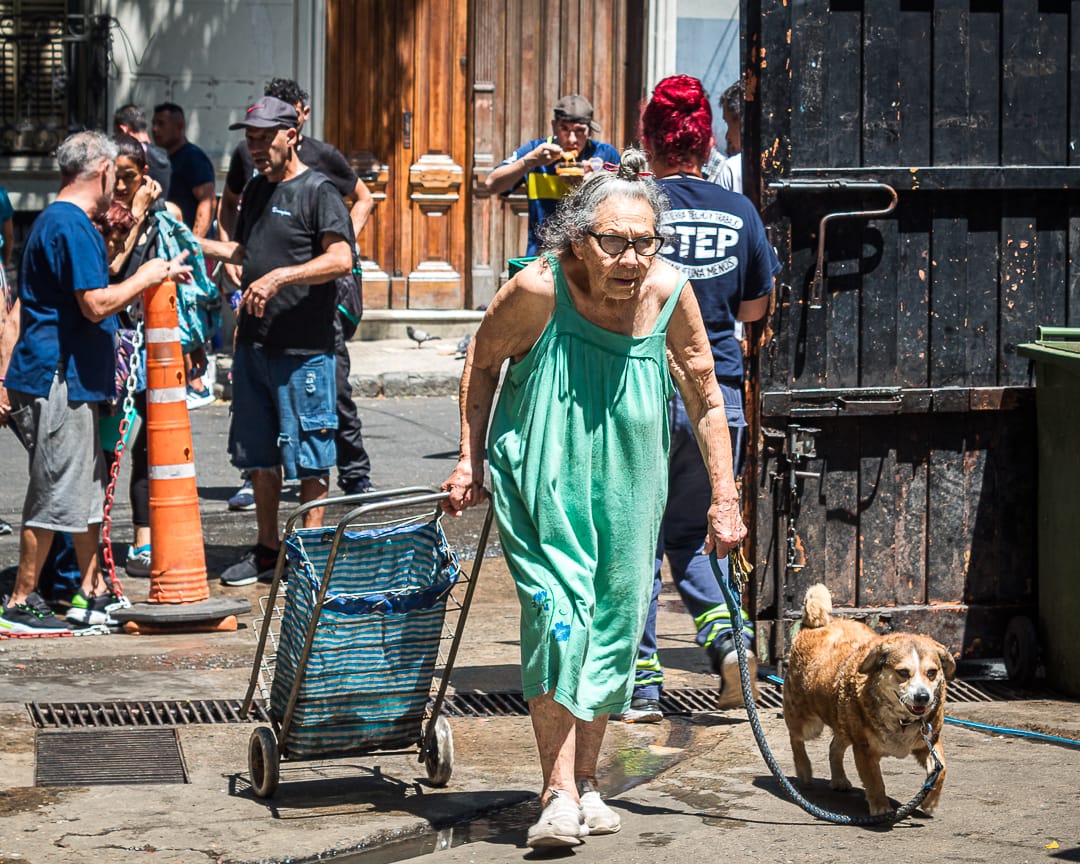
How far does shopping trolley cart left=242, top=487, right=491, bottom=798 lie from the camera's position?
483cm

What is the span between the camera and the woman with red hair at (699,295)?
5852mm

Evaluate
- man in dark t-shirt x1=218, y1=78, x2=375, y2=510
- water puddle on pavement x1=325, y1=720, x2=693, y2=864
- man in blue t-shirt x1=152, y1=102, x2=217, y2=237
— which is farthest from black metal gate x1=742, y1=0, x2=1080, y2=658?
man in blue t-shirt x1=152, y1=102, x2=217, y2=237

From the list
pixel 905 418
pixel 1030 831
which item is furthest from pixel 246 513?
pixel 1030 831

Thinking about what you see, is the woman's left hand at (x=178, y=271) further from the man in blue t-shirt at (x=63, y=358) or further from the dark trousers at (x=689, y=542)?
the dark trousers at (x=689, y=542)

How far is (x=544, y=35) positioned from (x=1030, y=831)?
33.8ft

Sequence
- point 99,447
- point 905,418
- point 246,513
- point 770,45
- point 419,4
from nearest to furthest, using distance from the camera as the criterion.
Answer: point 770,45, point 905,418, point 99,447, point 246,513, point 419,4

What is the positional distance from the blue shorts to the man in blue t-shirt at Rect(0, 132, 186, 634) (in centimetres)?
81

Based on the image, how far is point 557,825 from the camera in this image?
4512 mm

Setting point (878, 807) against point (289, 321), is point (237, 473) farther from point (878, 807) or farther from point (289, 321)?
point (878, 807)

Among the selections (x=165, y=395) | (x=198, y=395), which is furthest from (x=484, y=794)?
(x=198, y=395)

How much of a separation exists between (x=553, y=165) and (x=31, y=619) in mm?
3642

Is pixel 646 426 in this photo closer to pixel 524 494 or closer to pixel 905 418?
pixel 524 494

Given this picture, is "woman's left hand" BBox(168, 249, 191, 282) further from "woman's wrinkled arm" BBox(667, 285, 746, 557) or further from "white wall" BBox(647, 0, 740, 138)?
"white wall" BBox(647, 0, 740, 138)

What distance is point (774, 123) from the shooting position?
6070mm
